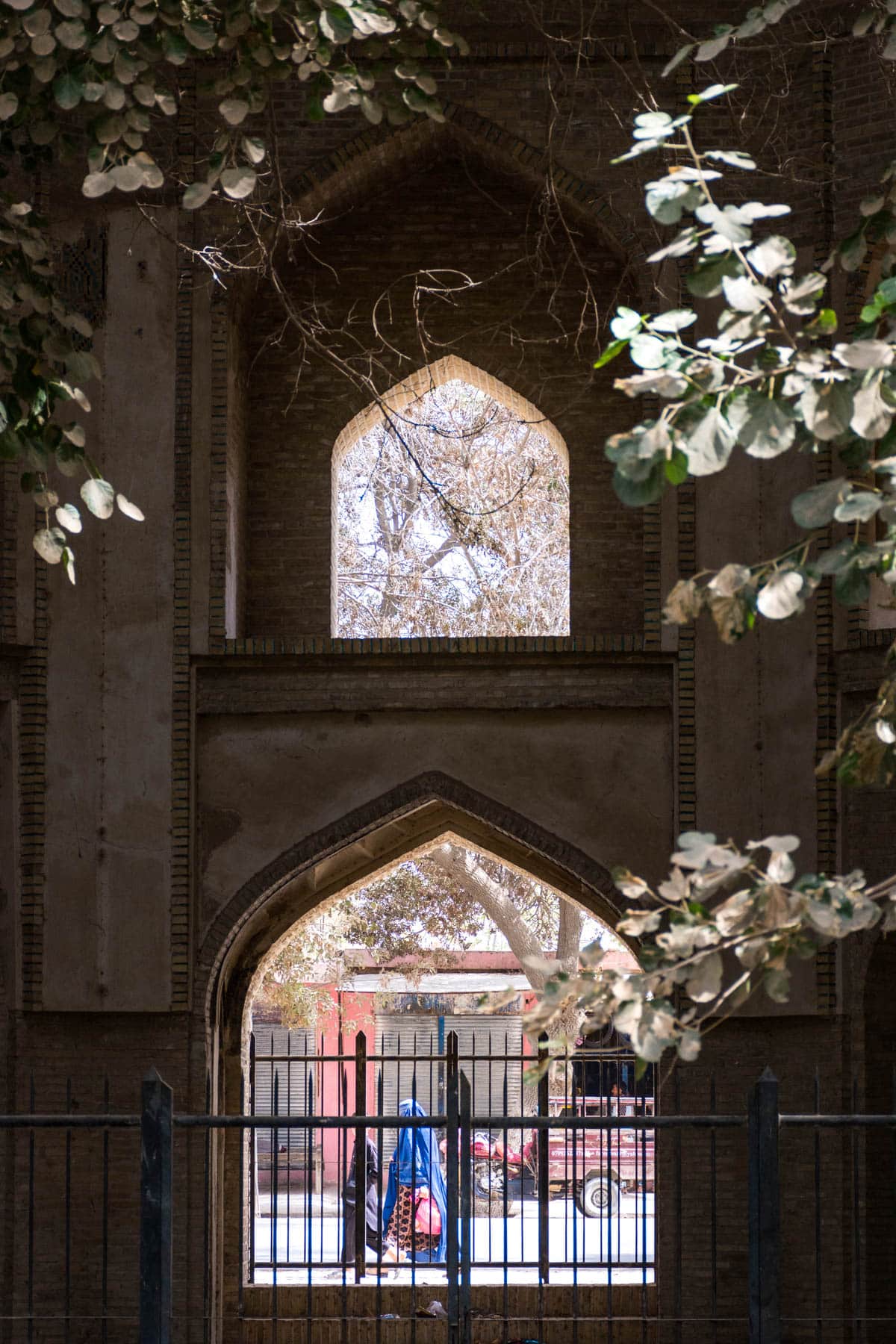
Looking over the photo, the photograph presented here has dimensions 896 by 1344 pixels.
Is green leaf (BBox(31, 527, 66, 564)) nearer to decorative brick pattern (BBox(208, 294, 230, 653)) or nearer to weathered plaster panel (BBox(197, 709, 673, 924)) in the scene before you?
decorative brick pattern (BBox(208, 294, 230, 653))

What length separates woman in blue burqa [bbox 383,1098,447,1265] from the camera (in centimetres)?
1153

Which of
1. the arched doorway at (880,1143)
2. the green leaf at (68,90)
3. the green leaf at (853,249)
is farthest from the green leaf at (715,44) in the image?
the arched doorway at (880,1143)

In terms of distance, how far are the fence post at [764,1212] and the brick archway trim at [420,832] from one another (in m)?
4.13

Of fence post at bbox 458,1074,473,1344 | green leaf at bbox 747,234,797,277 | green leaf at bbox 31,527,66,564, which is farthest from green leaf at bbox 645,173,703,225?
fence post at bbox 458,1074,473,1344

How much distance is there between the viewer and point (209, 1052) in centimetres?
985

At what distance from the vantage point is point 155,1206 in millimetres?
5602

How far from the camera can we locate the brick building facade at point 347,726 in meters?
9.55

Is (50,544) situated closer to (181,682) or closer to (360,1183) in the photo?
(181,682)

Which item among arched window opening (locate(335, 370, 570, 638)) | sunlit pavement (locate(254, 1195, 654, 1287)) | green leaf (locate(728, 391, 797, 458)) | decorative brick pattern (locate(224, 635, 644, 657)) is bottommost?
sunlit pavement (locate(254, 1195, 654, 1287))

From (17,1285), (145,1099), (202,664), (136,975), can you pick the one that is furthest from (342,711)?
(145,1099)

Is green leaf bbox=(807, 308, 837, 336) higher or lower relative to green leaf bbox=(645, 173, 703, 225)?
lower

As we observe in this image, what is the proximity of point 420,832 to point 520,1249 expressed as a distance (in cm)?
Result: 534

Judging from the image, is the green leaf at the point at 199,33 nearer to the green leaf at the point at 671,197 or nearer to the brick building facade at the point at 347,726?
the green leaf at the point at 671,197

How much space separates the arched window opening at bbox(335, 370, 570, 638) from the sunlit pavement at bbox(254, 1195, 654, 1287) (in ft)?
23.4
